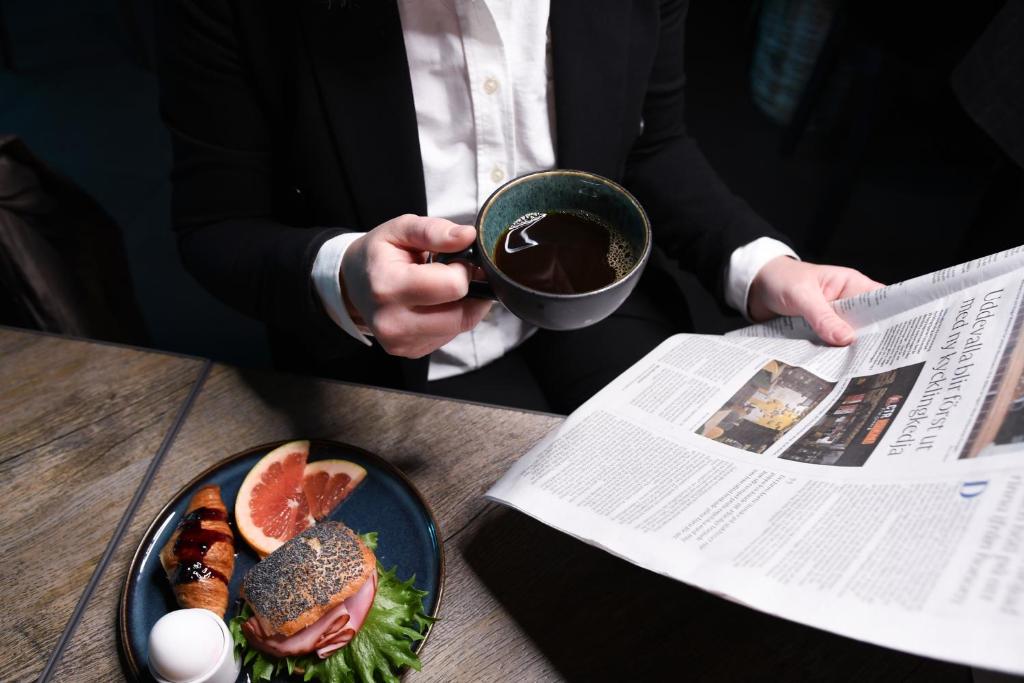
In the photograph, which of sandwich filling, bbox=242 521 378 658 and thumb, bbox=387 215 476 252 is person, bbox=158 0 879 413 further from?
sandwich filling, bbox=242 521 378 658

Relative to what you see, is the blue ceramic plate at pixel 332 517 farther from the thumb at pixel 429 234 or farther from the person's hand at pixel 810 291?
the person's hand at pixel 810 291

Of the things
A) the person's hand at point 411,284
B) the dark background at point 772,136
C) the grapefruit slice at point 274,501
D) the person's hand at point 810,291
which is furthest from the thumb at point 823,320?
the dark background at point 772,136

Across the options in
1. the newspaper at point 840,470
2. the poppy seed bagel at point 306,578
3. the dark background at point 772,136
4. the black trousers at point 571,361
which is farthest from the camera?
the dark background at point 772,136

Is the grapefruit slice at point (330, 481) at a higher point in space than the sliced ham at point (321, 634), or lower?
higher

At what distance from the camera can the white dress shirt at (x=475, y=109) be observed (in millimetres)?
816

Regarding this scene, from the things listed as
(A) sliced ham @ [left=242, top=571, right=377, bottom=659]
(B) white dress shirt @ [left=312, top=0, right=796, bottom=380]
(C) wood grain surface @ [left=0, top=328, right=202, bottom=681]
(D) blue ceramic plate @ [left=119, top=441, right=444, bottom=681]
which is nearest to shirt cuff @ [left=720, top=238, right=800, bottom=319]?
(B) white dress shirt @ [left=312, top=0, right=796, bottom=380]

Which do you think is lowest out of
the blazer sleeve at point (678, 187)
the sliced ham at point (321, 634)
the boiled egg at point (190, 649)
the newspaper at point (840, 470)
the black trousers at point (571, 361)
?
the black trousers at point (571, 361)

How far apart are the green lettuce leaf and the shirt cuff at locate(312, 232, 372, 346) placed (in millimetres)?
326

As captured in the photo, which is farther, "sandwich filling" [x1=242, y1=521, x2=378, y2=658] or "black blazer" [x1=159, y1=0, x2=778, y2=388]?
"black blazer" [x1=159, y1=0, x2=778, y2=388]

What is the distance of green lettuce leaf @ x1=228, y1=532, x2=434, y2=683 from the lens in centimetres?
65

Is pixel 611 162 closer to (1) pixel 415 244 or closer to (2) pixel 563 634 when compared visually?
(1) pixel 415 244

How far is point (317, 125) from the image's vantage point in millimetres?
851

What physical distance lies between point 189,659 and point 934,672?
2.30 feet

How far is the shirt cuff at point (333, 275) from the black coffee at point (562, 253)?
0.19 m
